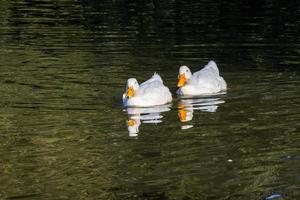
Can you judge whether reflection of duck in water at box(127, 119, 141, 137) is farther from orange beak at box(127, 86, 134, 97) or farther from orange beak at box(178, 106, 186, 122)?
orange beak at box(127, 86, 134, 97)

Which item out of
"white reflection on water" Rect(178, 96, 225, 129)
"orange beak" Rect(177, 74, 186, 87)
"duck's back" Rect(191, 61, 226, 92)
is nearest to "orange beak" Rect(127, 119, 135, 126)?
"white reflection on water" Rect(178, 96, 225, 129)

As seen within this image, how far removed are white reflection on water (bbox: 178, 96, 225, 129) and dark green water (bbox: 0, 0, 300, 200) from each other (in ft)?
0.14

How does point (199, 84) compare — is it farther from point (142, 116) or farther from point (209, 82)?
point (142, 116)

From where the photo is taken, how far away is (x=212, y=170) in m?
12.3

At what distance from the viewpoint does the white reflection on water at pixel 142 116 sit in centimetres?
1538

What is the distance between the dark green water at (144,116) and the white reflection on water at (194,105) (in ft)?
0.14

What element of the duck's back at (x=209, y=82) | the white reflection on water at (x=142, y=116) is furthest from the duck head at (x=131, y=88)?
the duck's back at (x=209, y=82)

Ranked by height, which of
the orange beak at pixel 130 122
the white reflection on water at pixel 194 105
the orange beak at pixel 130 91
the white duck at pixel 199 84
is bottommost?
the white reflection on water at pixel 194 105

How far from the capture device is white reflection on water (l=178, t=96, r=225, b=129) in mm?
16422

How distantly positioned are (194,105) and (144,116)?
1.45 meters

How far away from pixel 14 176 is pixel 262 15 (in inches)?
960

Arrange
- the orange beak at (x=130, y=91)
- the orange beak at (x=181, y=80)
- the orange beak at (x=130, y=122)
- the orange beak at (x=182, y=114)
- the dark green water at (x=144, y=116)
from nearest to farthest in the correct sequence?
the dark green water at (x=144, y=116) → the orange beak at (x=130, y=122) → the orange beak at (x=182, y=114) → the orange beak at (x=130, y=91) → the orange beak at (x=181, y=80)

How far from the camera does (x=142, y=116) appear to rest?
16594 millimetres

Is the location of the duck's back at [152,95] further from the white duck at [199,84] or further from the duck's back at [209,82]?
the duck's back at [209,82]
